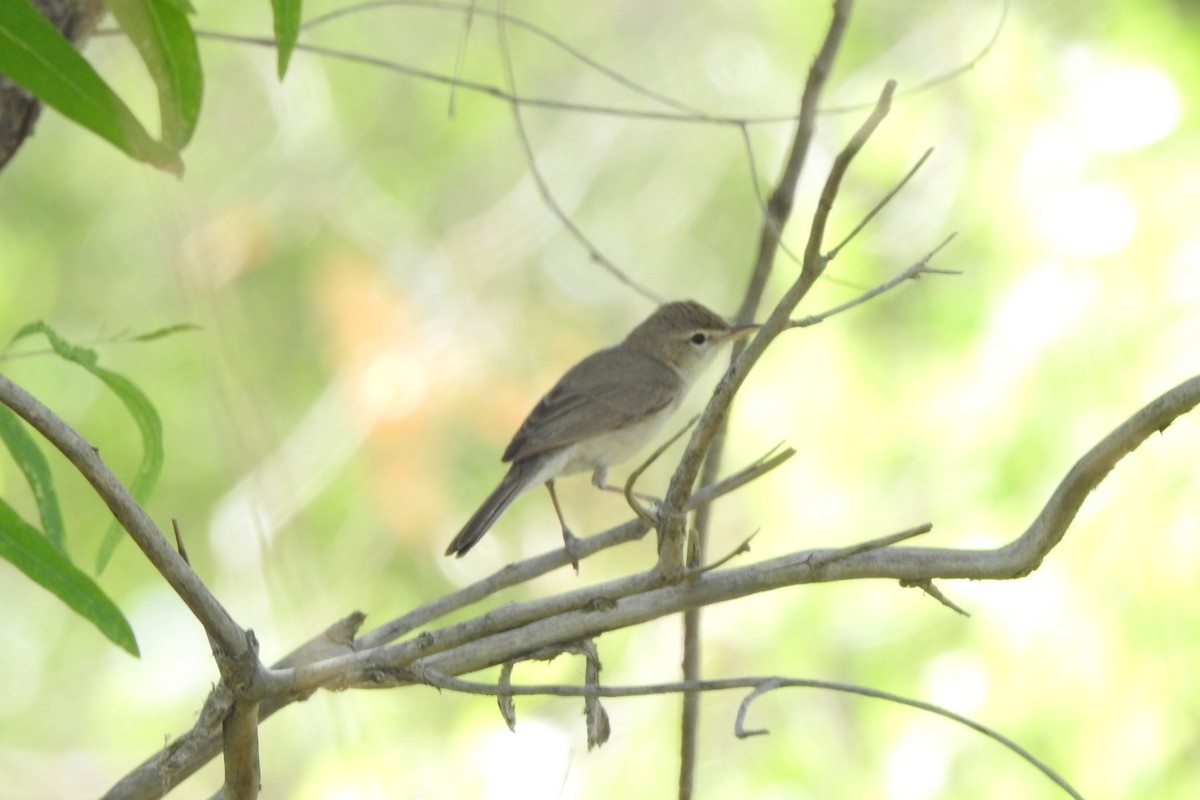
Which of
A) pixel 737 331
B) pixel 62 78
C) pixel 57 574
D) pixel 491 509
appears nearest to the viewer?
pixel 57 574

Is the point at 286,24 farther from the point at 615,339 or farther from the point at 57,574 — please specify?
the point at 615,339

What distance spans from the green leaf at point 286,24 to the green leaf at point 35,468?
2.38ft

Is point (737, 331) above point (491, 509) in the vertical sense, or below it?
above

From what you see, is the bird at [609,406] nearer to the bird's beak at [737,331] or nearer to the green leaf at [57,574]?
the bird's beak at [737,331]

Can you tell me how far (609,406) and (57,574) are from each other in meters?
2.35

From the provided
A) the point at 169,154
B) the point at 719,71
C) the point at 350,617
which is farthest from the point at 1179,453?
the point at 719,71

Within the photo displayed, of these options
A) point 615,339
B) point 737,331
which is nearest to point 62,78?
point 737,331

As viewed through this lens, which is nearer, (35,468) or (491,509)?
(35,468)

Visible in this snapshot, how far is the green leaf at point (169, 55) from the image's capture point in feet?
6.66

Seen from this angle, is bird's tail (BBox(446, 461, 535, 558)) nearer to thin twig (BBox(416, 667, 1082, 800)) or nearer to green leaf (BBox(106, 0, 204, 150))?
green leaf (BBox(106, 0, 204, 150))

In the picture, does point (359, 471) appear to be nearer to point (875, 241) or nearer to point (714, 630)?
point (714, 630)

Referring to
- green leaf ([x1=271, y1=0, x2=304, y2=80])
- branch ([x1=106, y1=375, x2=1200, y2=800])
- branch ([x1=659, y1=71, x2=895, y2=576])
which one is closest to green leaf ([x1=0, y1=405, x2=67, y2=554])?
branch ([x1=106, y1=375, x2=1200, y2=800])

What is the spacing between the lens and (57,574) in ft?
6.11

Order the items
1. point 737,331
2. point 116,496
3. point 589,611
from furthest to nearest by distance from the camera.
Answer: point 737,331 → point 589,611 → point 116,496
